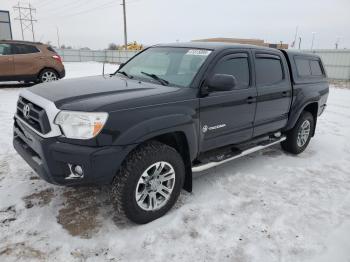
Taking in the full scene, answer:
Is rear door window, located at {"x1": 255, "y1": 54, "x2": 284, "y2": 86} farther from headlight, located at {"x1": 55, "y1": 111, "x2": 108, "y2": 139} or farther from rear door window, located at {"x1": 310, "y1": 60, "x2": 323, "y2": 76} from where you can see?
headlight, located at {"x1": 55, "y1": 111, "x2": 108, "y2": 139}

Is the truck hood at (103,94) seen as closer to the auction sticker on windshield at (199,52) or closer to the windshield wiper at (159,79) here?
the windshield wiper at (159,79)

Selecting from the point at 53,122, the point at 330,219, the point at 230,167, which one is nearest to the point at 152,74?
the point at 53,122

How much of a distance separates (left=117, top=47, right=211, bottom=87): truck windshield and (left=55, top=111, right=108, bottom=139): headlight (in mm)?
1112

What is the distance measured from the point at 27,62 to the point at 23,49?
0.53 m

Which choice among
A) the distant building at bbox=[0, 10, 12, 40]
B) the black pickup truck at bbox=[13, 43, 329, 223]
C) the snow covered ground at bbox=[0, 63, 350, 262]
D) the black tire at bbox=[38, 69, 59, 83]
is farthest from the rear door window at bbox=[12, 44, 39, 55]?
the distant building at bbox=[0, 10, 12, 40]

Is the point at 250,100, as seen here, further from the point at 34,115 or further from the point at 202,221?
the point at 34,115

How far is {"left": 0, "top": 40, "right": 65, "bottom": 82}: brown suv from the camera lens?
33.8 feet

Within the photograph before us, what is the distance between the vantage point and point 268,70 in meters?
4.45

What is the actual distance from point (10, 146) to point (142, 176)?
10.0 ft

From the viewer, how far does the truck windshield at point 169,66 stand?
139 inches

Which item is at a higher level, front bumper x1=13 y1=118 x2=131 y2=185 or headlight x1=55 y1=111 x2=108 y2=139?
headlight x1=55 y1=111 x2=108 y2=139

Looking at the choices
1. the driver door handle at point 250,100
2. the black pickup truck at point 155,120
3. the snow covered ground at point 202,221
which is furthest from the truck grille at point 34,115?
the driver door handle at point 250,100

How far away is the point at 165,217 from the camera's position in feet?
10.8

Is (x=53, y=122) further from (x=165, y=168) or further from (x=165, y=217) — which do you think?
(x=165, y=217)
